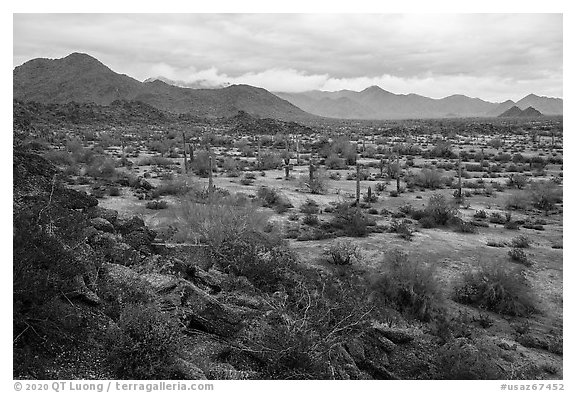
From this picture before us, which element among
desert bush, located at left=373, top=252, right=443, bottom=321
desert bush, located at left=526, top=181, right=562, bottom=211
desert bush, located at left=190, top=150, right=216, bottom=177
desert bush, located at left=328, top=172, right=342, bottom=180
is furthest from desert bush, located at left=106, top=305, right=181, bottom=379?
desert bush, located at left=328, top=172, right=342, bottom=180

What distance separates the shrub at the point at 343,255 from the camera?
13.8 m

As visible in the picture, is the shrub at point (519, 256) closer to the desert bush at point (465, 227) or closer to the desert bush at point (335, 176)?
the desert bush at point (465, 227)

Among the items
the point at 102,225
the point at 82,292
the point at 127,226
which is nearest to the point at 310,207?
the point at 127,226

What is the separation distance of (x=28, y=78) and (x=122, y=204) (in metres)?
100

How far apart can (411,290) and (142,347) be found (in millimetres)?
7073

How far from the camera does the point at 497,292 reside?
462 inches

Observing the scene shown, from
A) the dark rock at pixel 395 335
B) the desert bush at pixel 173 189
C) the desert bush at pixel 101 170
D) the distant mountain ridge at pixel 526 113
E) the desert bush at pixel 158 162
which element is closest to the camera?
the dark rock at pixel 395 335

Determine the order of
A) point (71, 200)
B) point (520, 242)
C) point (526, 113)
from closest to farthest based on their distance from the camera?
point (71, 200) < point (520, 242) < point (526, 113)

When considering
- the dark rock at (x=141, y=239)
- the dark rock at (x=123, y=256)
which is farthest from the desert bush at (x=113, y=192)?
the dark rock at (x=123, y=256)

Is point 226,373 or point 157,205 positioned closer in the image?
point 226,373

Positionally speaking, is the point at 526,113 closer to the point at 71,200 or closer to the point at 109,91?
the point at 109,91

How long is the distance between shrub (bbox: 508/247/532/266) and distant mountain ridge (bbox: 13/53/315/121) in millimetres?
96702

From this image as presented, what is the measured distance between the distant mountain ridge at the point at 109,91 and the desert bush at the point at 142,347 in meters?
102

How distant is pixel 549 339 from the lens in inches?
397
